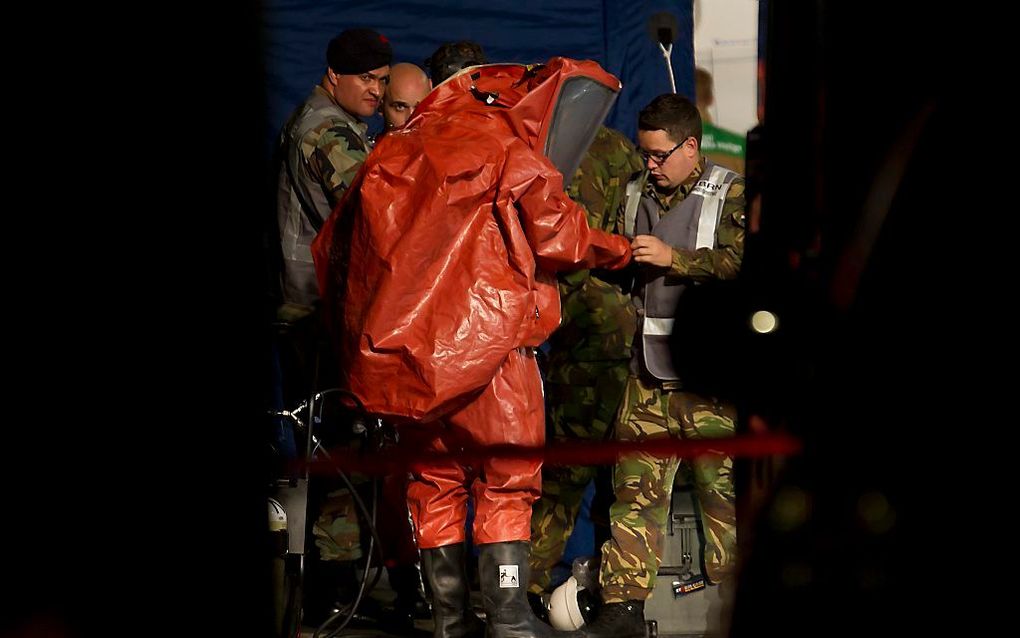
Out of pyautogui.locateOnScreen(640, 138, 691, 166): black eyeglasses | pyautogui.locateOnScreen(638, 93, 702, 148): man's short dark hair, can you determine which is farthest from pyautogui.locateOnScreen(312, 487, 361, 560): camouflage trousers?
pyautogui.locateOnScreen(638, 93, 702, 148): man's short dark hair

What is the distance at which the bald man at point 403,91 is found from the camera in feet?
18.3

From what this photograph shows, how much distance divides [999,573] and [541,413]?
86.4 inches

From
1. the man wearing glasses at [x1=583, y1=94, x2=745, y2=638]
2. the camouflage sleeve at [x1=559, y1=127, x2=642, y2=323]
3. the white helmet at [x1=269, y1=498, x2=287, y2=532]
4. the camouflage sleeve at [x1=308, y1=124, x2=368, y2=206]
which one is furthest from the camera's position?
the camouflage sleeve at [x1=559, y1=127, x2=642, y2=323]

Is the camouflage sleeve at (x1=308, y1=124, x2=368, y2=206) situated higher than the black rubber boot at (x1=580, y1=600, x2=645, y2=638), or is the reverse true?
the camouflage sleeve at (x1=308, y1=124, x2=368, y2=206)

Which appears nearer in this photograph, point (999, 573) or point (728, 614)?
point (999, 573)

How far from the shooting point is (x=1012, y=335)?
252 centimetres

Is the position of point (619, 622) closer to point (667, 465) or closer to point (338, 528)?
point (667, 465)

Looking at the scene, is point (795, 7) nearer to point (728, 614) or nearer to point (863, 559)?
point (863, 559)

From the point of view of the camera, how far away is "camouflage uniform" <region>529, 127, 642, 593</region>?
17.3 ft

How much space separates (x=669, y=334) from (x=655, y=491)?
23.9 inches

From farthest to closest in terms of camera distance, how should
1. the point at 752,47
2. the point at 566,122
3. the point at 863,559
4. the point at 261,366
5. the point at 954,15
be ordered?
the point at 752,47 < the point at 566,122 < the point at 261,366 < the point at 863,559 < the point at 954,15

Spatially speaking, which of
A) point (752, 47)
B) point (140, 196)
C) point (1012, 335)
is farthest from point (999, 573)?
point (752, 47)

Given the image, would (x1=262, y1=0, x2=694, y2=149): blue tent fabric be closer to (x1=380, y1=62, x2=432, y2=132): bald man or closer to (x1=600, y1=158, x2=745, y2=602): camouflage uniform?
(x1=380, y1=62, x2=432, y2=132): bald man

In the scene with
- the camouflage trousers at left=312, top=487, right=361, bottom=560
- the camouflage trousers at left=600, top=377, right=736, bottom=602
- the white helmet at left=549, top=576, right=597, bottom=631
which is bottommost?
the white helmet at left=549, top=576, right=597, bottom=631
